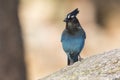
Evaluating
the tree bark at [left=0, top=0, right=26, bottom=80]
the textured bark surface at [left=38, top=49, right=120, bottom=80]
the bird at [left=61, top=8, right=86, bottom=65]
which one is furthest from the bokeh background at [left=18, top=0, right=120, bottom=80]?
the textured bark surface at [left=38, top=49, right=120, bottom=80]

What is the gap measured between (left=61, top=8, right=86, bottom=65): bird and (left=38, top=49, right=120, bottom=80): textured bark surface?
132 mm

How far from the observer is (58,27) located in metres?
22.0

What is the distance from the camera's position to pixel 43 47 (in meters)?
21.4

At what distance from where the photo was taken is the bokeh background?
821 inches

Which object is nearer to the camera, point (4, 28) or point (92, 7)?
point (4, 28)

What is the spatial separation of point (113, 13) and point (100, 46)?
7.03 ft

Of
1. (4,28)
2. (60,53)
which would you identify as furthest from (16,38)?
(60,53)

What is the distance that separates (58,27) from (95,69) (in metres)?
15.8

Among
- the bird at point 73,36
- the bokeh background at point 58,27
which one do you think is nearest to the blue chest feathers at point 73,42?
the bird at point 73,36

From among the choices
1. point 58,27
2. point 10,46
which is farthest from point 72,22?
point 58,27

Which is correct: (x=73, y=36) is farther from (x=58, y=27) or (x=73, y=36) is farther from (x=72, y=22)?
(x=58, y=27)

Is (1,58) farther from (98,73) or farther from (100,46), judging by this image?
(100,46)

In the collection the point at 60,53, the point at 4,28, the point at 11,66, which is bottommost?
the point at 60,53

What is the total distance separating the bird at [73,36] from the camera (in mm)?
6543
